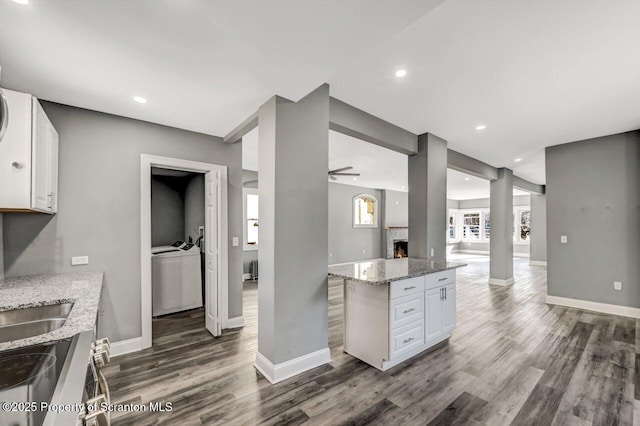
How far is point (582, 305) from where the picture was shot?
440 centimetres

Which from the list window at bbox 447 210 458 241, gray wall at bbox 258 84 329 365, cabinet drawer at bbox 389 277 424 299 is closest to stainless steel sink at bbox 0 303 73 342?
gray wall at bbox 258 84 329 365

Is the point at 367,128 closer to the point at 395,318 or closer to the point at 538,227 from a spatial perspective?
the point at 395,318

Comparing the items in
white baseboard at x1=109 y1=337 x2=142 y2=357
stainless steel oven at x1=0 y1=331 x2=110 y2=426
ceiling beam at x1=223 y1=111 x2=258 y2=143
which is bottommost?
white baseboard at x1=109 y1=337 x2=142 y2=357

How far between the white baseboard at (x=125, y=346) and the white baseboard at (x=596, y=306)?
6.21 metres

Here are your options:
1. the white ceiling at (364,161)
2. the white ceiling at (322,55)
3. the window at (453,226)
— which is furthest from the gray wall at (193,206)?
the window at (453,226)

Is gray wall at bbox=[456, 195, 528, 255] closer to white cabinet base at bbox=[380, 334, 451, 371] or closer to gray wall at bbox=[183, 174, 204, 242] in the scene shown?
white cabinet base at bbox=[380, 334, 451, 371]

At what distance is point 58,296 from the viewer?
1.77m

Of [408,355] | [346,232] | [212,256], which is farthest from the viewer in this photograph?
[346,232]

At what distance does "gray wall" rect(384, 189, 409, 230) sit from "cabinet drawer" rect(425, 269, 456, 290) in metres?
6.48

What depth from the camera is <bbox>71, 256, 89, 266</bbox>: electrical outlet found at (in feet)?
8.48

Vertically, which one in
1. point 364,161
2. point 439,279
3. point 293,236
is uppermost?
point 364,161

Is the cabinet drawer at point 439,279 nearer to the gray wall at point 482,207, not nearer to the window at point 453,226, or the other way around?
the gray wall at point 482,207

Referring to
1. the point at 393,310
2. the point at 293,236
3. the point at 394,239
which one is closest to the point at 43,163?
the point at 293,236

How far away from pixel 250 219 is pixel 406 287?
15.9ft
